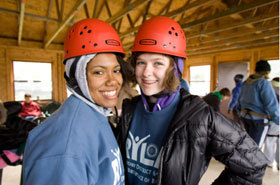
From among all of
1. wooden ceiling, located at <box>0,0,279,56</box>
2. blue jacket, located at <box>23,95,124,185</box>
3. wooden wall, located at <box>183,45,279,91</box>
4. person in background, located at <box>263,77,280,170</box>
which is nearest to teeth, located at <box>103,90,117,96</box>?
blue jacket, located at <box>23,95,124,185</box>

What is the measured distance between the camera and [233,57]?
27.8 ft

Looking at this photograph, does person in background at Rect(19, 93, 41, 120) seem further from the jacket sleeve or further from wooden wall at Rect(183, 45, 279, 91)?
wooden wall at Rect(183, 45, 279, 91)

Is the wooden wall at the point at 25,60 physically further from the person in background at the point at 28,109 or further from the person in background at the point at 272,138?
the person in background at the point at 272,138

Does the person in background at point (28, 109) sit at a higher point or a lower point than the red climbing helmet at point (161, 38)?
lower

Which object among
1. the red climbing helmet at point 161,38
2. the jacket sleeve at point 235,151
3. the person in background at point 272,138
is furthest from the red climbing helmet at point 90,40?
the person in background at point 272,138

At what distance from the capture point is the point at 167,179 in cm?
92

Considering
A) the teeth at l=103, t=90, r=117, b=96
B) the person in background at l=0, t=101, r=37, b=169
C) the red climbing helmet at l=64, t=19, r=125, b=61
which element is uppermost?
the red climbing helmet at l=64, t=19, r=125, b=61

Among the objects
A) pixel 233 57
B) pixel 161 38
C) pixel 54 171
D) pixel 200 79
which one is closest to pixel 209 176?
pixel 161 38

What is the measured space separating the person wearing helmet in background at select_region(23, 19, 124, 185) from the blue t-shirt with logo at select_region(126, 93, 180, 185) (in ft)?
0.65

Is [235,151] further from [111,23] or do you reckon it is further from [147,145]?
[111,23]

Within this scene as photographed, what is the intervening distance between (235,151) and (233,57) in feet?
29.1

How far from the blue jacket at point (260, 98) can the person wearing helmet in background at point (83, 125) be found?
277 cm

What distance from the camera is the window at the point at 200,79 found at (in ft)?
31.9

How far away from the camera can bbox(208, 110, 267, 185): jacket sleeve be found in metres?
0.94
